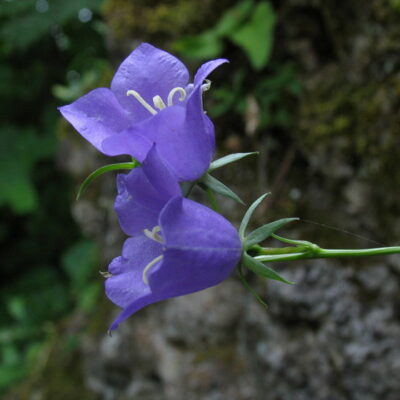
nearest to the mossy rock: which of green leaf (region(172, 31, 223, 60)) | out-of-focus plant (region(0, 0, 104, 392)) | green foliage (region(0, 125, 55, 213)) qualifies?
green leaf (region(172, 31, 223, 60))

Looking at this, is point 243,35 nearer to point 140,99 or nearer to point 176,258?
point 140,99

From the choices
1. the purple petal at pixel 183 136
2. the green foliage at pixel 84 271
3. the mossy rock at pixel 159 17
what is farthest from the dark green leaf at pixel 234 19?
the green foliage at pixel 84 271

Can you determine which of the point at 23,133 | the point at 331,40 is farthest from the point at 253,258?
the point at 23,133

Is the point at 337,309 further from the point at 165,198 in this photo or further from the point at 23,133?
the point at 23,133

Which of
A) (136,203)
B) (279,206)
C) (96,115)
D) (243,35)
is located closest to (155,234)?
(136,203)

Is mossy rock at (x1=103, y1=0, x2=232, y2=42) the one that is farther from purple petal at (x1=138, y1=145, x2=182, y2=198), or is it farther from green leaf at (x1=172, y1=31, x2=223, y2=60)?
purple petal at (x1=138, y1=145, x2=182, y2=198)

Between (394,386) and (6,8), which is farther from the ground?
A: (6,8)

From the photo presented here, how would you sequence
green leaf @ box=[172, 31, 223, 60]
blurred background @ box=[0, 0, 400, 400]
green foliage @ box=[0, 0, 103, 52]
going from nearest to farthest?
1. blurred background @ box=[0, 0, 400, 400]
2. green leaf @ box=[172, 31, 223, 60]
3. green foliage @ box=[0, 0, 103, 52]

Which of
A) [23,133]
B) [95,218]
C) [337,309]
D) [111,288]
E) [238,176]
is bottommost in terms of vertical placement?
[23,133]
